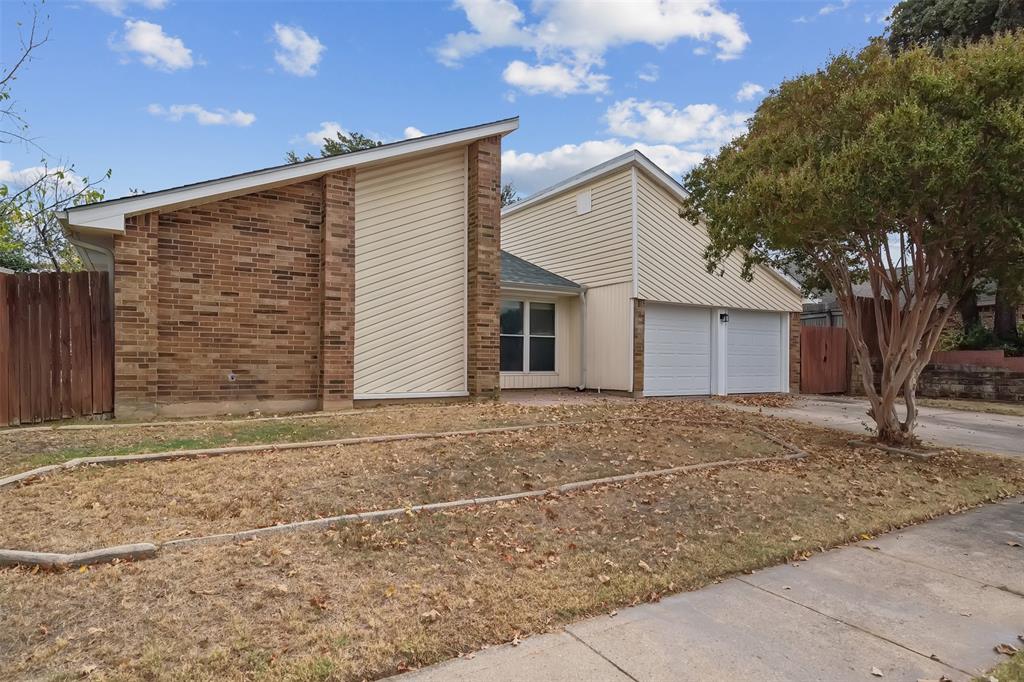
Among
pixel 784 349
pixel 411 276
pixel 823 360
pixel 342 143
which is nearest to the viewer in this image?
pixel 411 276

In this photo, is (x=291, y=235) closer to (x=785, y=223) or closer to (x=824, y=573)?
(x=785, y=223)

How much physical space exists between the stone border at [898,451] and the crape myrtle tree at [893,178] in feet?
0.79

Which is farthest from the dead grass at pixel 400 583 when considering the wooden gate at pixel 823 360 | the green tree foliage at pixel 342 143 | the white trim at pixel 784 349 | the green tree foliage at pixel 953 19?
the green tree foliage at pixel 342 143

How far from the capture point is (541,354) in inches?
590

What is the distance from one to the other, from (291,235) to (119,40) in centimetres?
641

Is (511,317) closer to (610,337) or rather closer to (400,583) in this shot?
(610,337)

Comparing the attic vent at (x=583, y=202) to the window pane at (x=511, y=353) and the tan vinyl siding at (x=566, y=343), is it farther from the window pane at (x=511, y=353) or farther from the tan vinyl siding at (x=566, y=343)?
the window pane at (x=511, y=353)

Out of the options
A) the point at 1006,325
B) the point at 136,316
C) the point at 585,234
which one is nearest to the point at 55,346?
the point at 136,316

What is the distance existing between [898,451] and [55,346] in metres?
11.3

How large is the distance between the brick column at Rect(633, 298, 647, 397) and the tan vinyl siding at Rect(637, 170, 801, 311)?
0.34 metres

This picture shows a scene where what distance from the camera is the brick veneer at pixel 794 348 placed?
55.3ft

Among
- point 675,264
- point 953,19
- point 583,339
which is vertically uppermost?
point 953,19

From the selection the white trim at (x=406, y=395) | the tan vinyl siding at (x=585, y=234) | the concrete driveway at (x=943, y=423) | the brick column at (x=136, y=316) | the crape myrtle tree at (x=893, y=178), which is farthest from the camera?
the tan vinyl siding at (x=585, y=234)

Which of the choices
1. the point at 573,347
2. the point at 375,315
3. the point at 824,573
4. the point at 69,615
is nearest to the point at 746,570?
the point at 824,573
